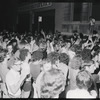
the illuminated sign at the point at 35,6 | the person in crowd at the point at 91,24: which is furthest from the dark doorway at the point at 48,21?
the person in crowd at the point at 91,24

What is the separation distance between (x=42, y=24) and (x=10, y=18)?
253 inches

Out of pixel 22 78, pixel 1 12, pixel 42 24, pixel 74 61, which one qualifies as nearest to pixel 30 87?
pixel 22 78

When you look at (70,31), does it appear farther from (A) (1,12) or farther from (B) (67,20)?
(A) (1,12)

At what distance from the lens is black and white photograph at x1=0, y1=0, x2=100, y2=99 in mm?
2918

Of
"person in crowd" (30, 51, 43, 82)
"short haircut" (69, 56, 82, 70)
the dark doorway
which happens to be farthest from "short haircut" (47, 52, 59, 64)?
the dark doorway

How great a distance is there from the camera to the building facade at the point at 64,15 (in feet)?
49.2

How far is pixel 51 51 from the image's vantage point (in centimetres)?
681

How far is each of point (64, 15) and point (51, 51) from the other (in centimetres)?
1121

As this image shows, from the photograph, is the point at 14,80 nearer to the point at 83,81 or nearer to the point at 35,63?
the point at 35,63

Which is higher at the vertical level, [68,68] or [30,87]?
[68,68]

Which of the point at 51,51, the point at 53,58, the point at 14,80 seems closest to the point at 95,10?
the point at 51,51

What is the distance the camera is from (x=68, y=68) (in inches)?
166

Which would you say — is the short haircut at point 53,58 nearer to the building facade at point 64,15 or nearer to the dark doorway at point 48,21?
the building facade at point 64,15

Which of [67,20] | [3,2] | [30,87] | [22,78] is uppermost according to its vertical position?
[3,2]
